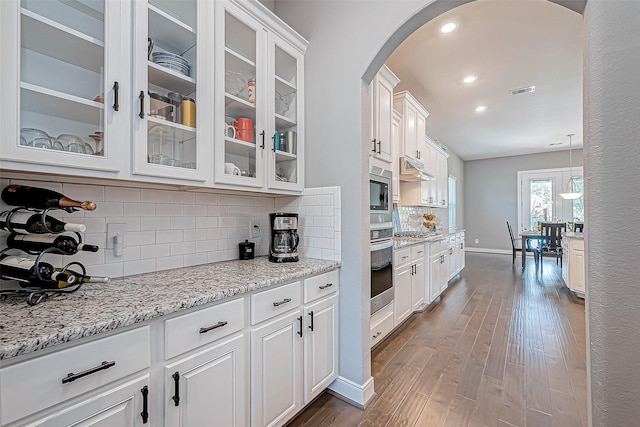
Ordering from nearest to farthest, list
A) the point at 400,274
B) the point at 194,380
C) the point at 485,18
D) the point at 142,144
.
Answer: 1. the point at 194,380
2. the point at 142,144
3. the point at 485,18
4. the point at 400,274

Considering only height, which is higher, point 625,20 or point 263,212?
point 625,20

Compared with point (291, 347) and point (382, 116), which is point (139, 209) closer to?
point (291, 347)

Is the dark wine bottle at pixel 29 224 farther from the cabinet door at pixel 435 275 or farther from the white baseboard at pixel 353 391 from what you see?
the cabinet door at pixel 435 275

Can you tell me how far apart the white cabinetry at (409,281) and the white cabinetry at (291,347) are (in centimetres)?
113

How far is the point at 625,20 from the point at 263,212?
80.7 inches

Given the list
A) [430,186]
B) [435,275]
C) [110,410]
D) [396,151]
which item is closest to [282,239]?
[110,410]

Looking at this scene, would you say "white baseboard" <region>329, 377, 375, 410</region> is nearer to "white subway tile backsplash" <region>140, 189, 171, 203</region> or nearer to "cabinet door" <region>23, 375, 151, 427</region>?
"cabinet door" <region>23, 375, 151, 427</region>

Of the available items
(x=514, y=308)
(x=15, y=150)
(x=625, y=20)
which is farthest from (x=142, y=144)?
(x=514, y=308)

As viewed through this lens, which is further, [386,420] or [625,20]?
[386,420]

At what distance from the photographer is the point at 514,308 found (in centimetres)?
356

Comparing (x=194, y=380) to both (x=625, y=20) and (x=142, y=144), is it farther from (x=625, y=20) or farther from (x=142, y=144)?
(x=625, y=20)

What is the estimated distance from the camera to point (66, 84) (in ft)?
3.63

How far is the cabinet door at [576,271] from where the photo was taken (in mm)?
3771

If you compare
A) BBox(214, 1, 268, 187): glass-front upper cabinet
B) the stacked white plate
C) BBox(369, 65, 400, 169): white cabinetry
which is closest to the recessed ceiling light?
BBox(369, 65, 400, 169): white cabinetry
